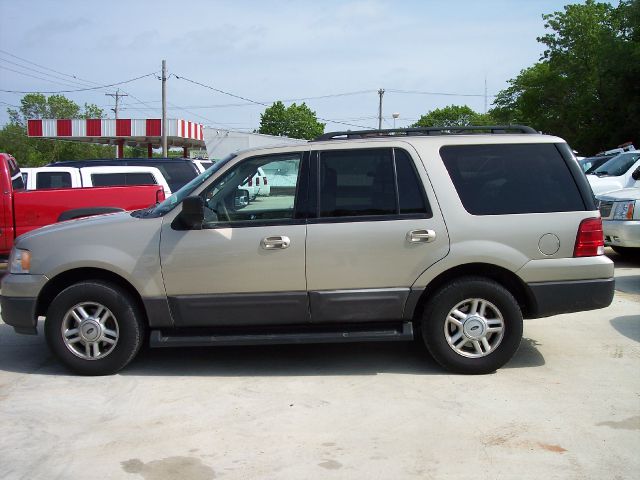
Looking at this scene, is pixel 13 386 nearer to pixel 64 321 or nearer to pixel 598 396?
pixel 64 321

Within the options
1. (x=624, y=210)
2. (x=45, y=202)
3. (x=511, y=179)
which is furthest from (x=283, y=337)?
(x=624, y=210)

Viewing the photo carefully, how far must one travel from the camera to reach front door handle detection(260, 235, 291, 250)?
5.42 meters

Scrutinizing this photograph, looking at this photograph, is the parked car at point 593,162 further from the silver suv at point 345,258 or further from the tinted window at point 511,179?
the silver suv at point 345,258

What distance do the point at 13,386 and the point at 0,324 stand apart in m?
2.36

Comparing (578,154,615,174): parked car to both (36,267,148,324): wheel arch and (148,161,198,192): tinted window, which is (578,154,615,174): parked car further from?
(36,267,148,324): wheel arch

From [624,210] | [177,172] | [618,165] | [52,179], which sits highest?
[618,165]

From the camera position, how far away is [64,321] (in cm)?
559

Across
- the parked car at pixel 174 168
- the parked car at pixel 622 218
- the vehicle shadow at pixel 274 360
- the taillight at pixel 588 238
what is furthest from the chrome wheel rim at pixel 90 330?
the parked car at pixel 174 168

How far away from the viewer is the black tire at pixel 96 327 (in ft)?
18.2

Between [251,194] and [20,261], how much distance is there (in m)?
2.03

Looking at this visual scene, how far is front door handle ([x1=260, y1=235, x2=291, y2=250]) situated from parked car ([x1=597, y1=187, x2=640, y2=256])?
6568mm

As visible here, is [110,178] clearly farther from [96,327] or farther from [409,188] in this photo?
[409,188]

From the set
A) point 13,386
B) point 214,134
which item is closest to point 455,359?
point 13,386

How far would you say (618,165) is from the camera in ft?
50.5
